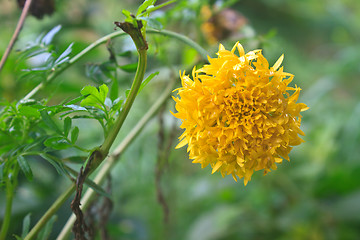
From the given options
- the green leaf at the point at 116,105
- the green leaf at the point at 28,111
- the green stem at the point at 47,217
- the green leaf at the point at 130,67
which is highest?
the green leaf at the point at 130,67

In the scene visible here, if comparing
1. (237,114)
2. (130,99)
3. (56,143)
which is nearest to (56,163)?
(56,143)

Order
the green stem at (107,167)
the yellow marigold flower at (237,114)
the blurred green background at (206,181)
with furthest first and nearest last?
1. the blurred green background at (206,181)
2. the green stem at (107,167)
3. the yellow marigold flower at (237,114)

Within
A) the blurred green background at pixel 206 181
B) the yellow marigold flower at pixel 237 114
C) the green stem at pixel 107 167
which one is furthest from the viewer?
the blurred green background at pixel 206 181

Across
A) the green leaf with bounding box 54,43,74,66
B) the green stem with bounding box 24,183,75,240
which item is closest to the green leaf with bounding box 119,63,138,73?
the green leaf with bounding box 54,43,74,66

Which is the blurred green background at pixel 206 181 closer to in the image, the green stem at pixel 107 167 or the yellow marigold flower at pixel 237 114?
the green stem at pixel 107 167

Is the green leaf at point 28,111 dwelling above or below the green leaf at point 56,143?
above

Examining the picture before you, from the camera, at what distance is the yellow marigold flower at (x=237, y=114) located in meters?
0.39

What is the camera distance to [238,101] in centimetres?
40

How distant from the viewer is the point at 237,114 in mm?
399

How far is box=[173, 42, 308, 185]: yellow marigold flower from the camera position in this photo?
390 millimetres

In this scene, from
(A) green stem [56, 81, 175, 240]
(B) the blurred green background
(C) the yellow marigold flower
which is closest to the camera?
(C) the yellow marigold flower

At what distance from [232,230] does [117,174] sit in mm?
490

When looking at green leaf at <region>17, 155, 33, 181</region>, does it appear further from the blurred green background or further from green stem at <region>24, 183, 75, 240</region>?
the blurred green background

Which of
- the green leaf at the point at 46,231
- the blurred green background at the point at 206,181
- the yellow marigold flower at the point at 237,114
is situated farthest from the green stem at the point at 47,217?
the blurred green background at the point at 206,181
